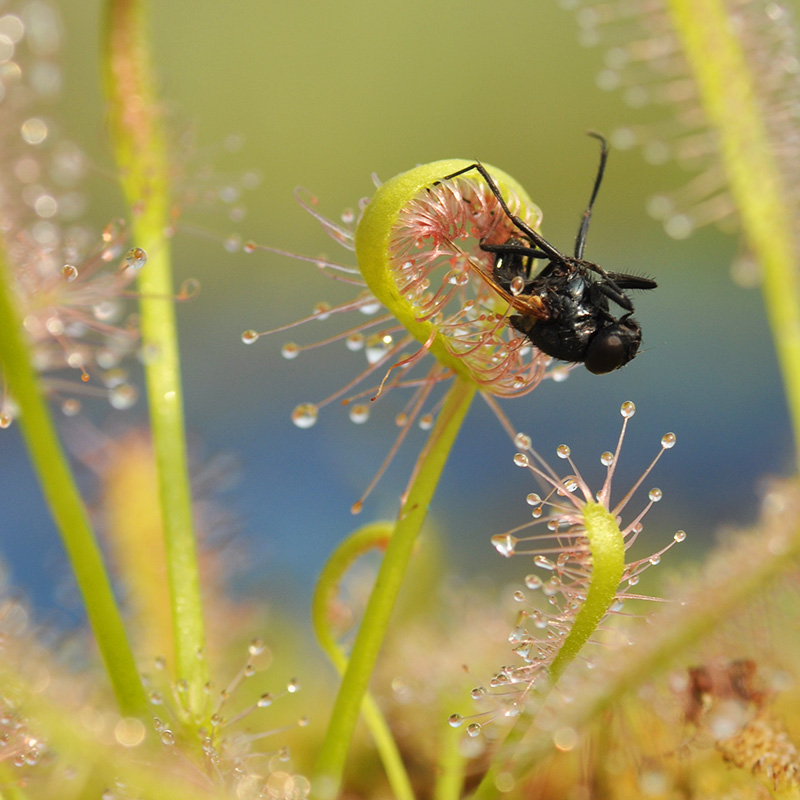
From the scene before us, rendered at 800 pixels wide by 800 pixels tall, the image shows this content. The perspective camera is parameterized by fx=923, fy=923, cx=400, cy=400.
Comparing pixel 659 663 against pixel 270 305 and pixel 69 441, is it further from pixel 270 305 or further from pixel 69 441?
pixel 270 305

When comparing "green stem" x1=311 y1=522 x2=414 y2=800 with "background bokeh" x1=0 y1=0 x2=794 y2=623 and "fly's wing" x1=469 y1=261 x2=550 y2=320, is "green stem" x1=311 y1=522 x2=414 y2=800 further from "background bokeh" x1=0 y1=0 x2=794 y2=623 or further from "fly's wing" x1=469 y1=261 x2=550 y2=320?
"background bokeh" x1=0 y1=0 x2=794 y2=623

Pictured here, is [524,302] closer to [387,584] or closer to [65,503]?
[387,584]

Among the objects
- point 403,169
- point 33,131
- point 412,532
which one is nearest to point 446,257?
point 412,532

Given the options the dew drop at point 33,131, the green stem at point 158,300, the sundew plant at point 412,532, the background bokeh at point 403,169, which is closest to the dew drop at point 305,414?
the sundew plant at point 412,532

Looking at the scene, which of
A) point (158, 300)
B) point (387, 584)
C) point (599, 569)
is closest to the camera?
point (599, 569)

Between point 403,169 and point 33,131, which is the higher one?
point 33,131

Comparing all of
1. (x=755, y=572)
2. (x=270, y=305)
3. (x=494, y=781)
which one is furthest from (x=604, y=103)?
(x=494, y=781)
